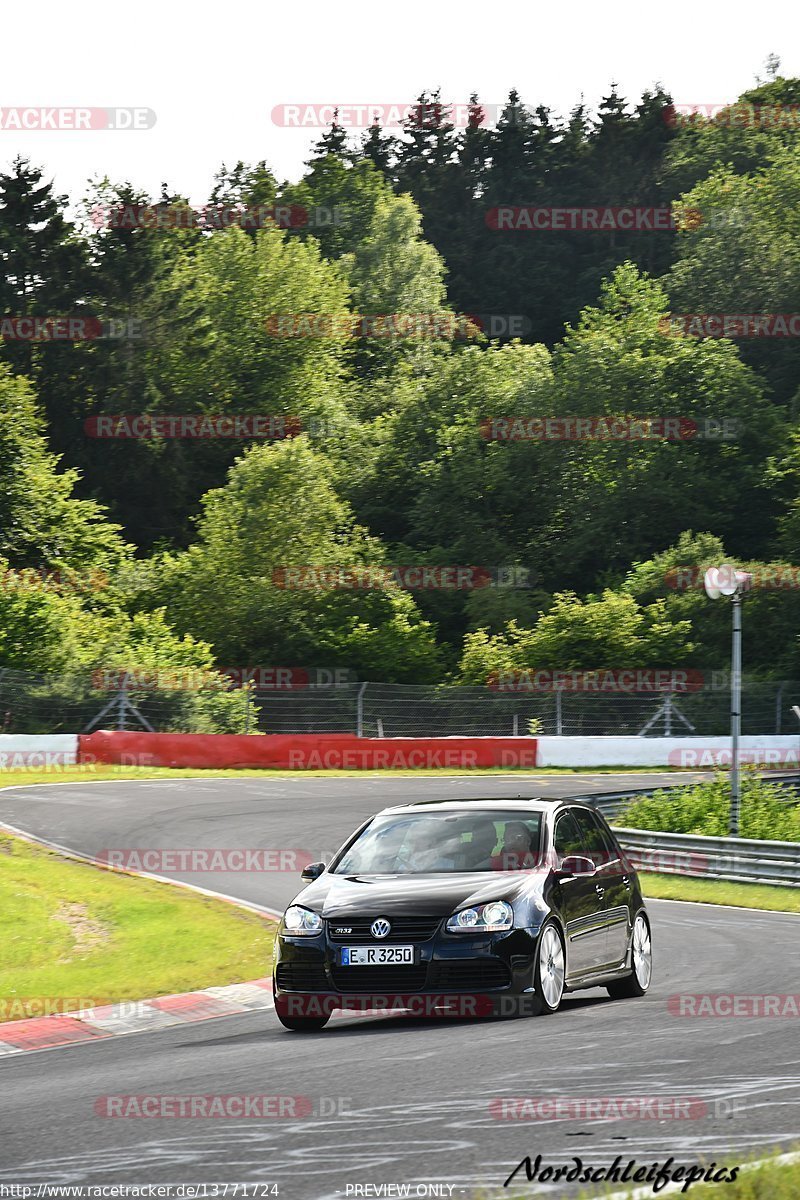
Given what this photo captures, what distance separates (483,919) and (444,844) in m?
1.22

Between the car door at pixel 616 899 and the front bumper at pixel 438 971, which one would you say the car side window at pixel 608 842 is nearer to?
the car door at pixel 616 899

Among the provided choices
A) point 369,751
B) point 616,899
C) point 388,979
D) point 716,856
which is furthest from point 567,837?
point 369,751

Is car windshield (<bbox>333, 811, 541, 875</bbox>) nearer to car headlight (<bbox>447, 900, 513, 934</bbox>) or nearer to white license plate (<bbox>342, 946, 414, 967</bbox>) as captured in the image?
car headlight (<bbox>447, 900, 513, 934</bbox>)

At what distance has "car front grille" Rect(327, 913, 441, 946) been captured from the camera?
11.1 metres

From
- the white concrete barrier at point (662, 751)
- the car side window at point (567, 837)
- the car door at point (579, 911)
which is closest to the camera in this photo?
the car door at point (579, 911)

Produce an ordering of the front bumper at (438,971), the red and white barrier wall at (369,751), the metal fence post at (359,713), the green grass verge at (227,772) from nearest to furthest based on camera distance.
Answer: the front bumper at (438,971)
the green grass verge at (227,772)
the red and white barrier wall at (369,751)
the metal fence post at (359,713)

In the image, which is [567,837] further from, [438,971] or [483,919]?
[438,971]

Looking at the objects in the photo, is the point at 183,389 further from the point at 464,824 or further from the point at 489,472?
the point at 464,824

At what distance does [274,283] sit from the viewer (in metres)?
85.2

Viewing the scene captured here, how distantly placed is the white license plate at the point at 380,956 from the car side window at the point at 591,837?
2.20m

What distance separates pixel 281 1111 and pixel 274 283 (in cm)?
7948

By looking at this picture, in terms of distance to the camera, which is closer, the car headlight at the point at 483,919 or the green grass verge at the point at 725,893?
the car headlight at the point at 483,919

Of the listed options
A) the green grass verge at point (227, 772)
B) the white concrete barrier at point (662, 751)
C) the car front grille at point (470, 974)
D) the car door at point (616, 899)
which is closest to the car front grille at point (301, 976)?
the car front grille at point (470, 974)

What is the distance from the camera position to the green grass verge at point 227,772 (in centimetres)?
3528
